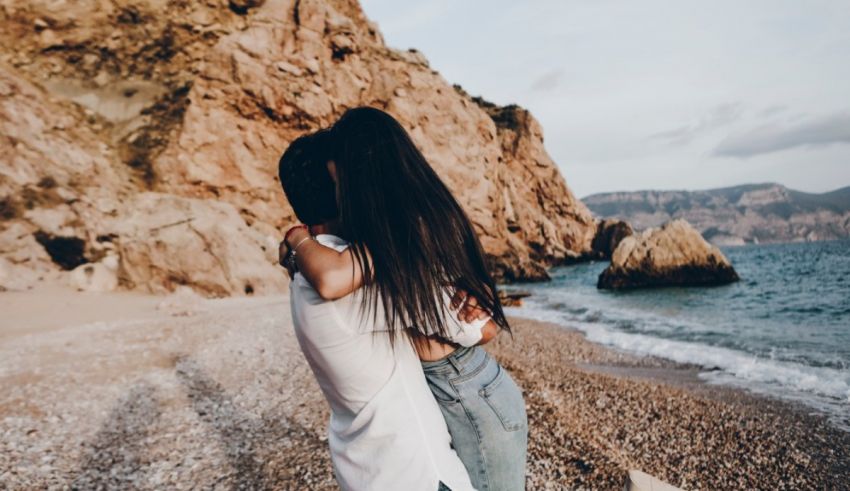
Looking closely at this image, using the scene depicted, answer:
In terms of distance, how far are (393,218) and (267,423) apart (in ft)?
18.0

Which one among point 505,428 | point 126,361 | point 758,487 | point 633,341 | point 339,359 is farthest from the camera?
point 633,341

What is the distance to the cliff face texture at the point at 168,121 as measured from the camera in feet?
56.4

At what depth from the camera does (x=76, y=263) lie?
1692cm

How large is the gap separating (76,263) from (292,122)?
14.6 m

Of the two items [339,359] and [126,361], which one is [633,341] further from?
[339,359]

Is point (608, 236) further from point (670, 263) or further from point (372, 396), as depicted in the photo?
point (372, 396)

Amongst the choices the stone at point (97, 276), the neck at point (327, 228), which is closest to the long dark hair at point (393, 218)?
the neck at point (327, 228)

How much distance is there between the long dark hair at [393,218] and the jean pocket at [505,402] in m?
0.40

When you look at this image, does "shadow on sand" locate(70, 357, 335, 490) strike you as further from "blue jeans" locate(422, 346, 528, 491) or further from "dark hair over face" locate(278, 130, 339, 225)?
"dark hair over face" locate(278, 130, 339, 225)

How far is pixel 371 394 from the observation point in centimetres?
165

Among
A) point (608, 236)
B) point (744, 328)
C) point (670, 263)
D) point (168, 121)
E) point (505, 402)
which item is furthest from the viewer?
point (608, 236)

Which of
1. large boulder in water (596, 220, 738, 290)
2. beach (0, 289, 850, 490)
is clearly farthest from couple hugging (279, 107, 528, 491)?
large boulder in water (596, 220, 738, 290)

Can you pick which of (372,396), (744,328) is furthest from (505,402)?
(744,328)

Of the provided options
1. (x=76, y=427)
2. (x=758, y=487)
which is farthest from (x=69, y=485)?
(x=758, y=487)
